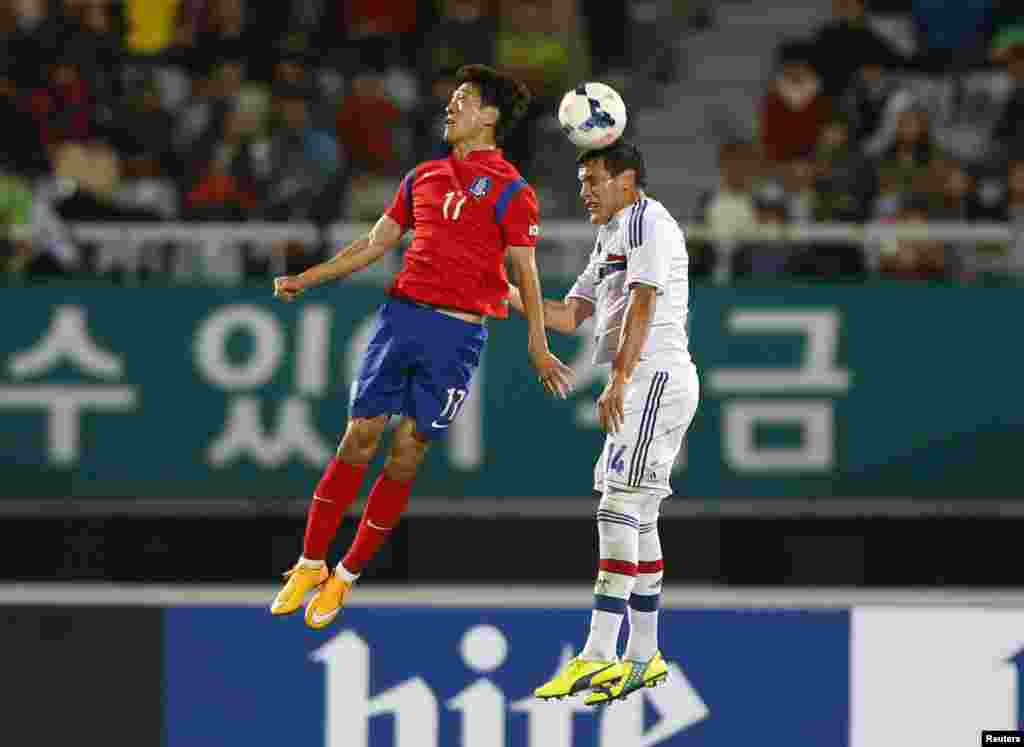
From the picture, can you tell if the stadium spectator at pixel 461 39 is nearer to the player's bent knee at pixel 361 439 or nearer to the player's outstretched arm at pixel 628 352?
the player's bent knee at pixel 361 439

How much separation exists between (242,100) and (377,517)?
9.45 metres

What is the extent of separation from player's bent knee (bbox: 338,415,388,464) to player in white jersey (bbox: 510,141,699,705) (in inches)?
27.2

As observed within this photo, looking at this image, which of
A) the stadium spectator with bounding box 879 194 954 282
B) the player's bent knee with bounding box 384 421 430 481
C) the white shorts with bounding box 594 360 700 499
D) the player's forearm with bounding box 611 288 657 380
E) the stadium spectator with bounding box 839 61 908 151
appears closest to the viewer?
the player's forearm with bounding box 611 288 657 380

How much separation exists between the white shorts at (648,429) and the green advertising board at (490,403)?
7652 millimetres

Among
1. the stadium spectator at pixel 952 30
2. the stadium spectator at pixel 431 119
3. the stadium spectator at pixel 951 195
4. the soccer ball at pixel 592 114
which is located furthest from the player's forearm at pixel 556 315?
the stadium spectator at pixel 952 30

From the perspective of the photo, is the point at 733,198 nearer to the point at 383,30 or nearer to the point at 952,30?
the point at 952,30

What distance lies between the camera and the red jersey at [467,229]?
8.30 metres

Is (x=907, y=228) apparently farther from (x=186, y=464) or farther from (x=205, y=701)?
(x=205, y=701)

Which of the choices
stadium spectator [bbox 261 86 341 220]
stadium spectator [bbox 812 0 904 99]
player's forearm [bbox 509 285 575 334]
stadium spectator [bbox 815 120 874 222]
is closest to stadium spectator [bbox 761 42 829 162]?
stadium spectator [bbox 812 0 904 99]

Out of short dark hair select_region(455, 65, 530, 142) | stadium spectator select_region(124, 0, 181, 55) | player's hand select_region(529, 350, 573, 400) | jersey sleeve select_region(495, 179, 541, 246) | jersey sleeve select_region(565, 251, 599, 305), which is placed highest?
stadium spectator select_region(124, 0, 181, 55)

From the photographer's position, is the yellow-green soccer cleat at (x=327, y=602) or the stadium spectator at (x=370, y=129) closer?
the yellow-green soccer cleat at (x=327, y=602)

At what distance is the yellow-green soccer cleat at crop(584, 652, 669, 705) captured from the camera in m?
8.59

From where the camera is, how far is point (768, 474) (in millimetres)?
16375

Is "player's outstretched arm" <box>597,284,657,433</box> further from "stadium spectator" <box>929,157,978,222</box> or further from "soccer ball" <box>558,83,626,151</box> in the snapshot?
"stadium spectator" <box>929,157,978,222</box>
